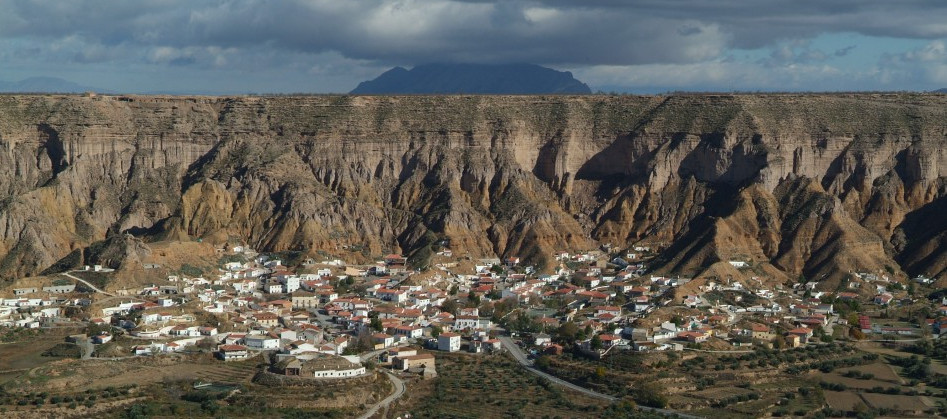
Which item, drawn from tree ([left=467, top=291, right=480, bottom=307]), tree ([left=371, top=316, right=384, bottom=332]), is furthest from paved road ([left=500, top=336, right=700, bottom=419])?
tree ([left=467, top=291, right=480, bottom=307])

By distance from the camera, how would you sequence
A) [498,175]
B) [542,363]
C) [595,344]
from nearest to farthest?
[542,363]
[595,344]
[498,175]

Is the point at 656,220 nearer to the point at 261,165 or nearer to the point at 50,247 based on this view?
the point at 261,165

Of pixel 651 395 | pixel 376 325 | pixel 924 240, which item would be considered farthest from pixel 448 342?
pixel 924 240

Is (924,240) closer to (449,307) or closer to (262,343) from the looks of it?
(449,307)

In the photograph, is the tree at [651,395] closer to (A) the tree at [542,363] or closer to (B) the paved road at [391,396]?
(A) the tree at [542,363]

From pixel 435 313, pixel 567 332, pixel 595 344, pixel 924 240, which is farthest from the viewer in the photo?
pixel 924 240

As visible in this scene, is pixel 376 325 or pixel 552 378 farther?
pixel 376 325

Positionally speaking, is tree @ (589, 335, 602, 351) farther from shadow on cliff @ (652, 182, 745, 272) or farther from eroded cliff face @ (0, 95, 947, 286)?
eroded cliff face @ (0, 95, 947, 286)
